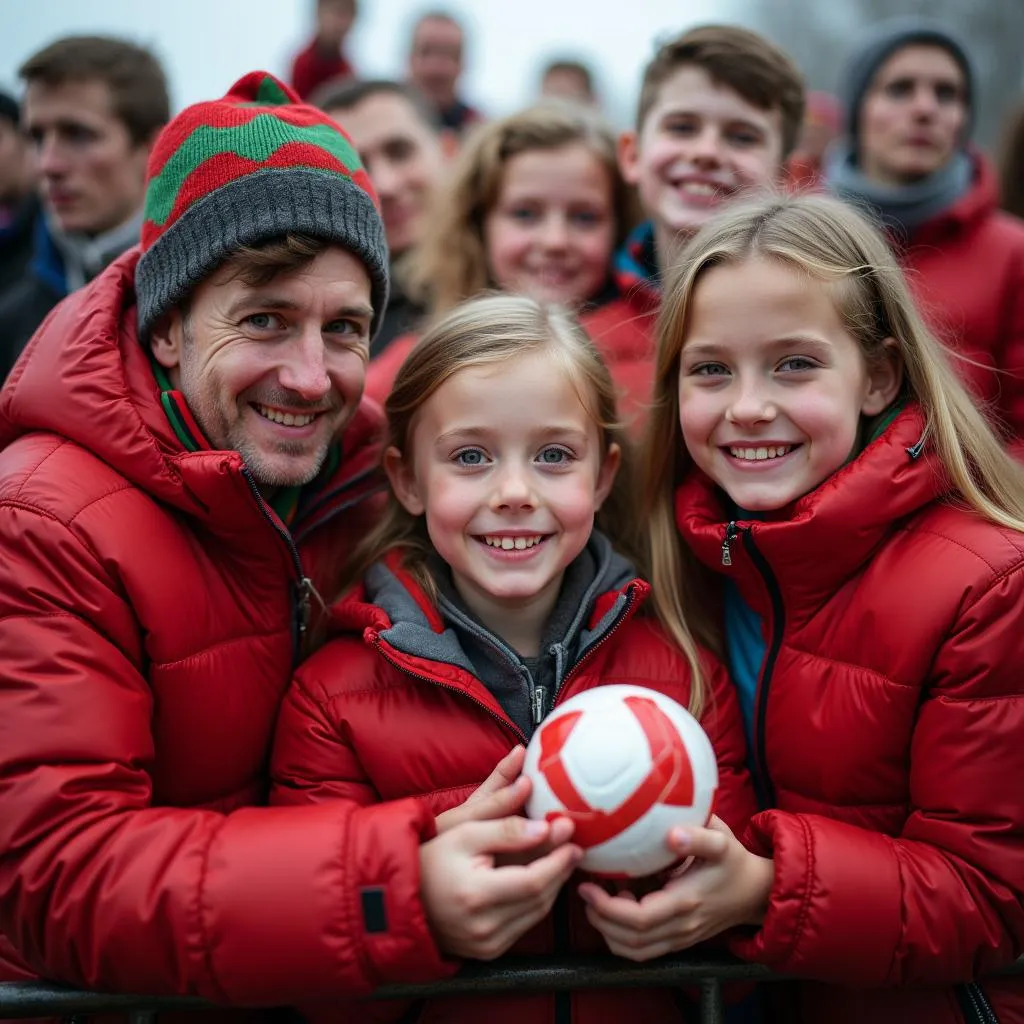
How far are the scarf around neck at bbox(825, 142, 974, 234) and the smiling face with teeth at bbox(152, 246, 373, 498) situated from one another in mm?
2731

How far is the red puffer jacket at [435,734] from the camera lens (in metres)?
2.50

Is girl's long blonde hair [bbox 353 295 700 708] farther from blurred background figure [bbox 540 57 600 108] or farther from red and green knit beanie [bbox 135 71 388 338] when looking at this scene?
blurred background figure [bbox 540 57 600 108]

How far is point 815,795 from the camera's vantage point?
262 cm

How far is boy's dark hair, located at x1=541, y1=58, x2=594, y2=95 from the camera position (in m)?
9.53

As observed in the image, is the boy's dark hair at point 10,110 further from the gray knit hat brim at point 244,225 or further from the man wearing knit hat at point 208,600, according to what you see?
the gray knit hat brim at point 244,225

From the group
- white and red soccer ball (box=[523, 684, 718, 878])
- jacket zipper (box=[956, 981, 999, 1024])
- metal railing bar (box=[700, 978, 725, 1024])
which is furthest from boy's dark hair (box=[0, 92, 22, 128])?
jacket zipper (box=[956, 981, 999, 1024])

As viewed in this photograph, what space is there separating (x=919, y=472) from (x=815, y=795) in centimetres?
85

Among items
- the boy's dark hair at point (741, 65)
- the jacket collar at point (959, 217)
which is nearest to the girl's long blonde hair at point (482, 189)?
the boy's dark hair at point (741, 65)

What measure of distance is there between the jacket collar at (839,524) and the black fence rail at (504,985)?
96 cm

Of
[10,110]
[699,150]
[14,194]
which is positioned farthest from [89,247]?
[699,150]

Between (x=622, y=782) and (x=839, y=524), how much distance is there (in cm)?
89

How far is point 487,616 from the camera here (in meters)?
2.94

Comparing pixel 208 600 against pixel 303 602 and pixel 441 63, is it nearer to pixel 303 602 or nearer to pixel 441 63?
pixel 303 602

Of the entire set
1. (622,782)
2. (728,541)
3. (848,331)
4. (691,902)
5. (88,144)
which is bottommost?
(691,902)
